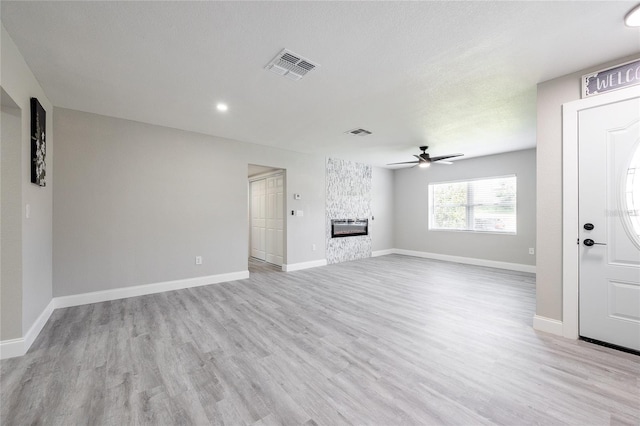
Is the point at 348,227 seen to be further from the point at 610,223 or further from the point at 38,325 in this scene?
the point at 38,325

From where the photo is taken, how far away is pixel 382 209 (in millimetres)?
7629

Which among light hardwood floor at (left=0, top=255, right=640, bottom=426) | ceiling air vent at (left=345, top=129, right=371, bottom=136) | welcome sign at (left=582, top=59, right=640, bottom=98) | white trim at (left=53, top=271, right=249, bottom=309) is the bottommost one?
light hardwood floor at (left=0, top=255, right=640, bottom=426)

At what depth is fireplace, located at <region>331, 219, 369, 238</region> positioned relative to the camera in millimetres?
6407

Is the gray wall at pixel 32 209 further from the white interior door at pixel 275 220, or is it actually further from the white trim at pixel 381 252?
the white trim at pixel 381 252

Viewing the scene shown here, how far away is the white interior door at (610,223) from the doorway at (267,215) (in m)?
4.59

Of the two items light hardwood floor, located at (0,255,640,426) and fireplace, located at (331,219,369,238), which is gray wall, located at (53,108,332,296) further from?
fireplace, located at (331,219,369,238)

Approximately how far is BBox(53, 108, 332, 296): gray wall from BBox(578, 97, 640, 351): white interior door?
15.2ft

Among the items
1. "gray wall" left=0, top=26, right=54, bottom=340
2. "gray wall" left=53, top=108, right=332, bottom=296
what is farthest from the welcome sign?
"gray wall" left=0, top=26, right=54, bottom=340

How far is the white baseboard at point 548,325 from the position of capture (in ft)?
8.25

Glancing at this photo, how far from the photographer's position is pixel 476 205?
622cm

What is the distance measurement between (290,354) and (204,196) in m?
3.23

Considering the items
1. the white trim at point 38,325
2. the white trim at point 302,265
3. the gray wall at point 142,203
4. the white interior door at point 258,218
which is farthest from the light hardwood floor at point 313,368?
the white interior door at point 258,218

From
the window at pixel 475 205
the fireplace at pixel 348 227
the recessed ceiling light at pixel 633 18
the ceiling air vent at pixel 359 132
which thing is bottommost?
the fireplace at pixel 348 227

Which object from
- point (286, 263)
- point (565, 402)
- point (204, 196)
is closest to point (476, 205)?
point (286, 263)
